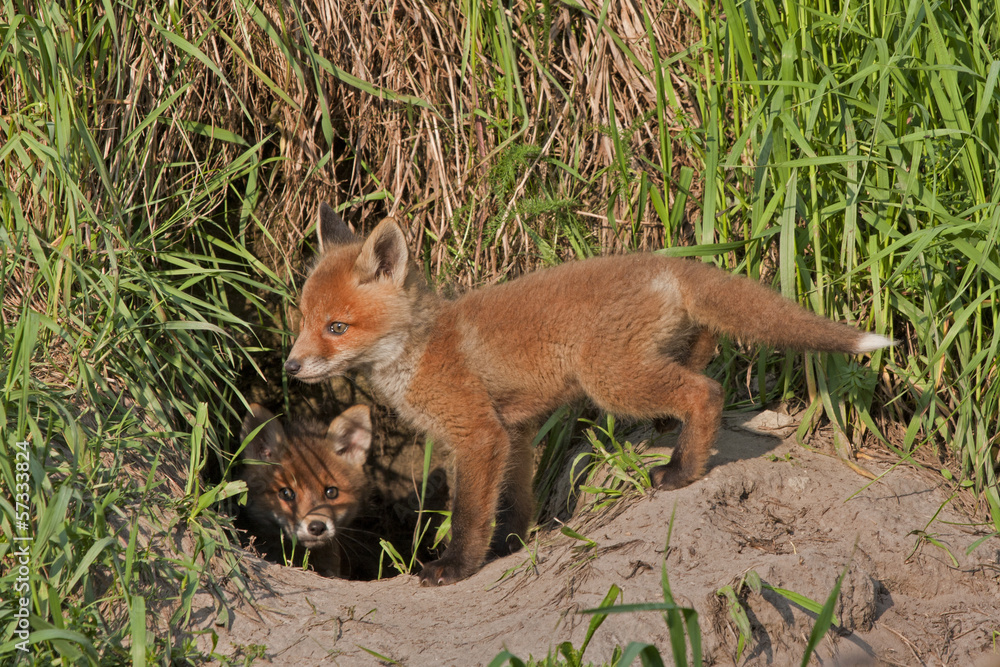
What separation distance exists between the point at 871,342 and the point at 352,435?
294cm

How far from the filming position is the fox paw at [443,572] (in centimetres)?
321

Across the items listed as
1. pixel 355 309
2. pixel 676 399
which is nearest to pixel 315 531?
pixel 355 309

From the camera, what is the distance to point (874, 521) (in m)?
2.97

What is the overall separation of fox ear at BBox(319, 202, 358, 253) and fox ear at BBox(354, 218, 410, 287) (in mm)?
346

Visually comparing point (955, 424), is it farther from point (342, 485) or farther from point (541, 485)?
point (342, 485)

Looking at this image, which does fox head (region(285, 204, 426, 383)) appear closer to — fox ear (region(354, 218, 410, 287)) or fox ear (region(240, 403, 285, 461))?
fox ear (region(354, 218, 410, 287))

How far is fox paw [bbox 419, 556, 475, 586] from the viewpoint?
3213 mm

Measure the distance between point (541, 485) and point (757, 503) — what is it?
4.61 ft

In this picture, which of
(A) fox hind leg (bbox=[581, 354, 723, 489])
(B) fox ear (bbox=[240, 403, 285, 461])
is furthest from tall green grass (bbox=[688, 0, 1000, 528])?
(B) fox ear (bbox=[240, 403, 285, 461])

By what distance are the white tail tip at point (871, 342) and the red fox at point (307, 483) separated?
2.67 m

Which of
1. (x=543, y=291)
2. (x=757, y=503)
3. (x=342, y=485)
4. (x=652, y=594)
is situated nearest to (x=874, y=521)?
(x=757, y=503)

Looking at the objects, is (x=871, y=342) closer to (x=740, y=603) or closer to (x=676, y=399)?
(x=676, y=399)

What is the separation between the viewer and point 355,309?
3.52 m

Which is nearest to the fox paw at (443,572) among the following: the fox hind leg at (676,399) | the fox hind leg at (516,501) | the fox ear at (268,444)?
the fox hind leg at (516,501)
